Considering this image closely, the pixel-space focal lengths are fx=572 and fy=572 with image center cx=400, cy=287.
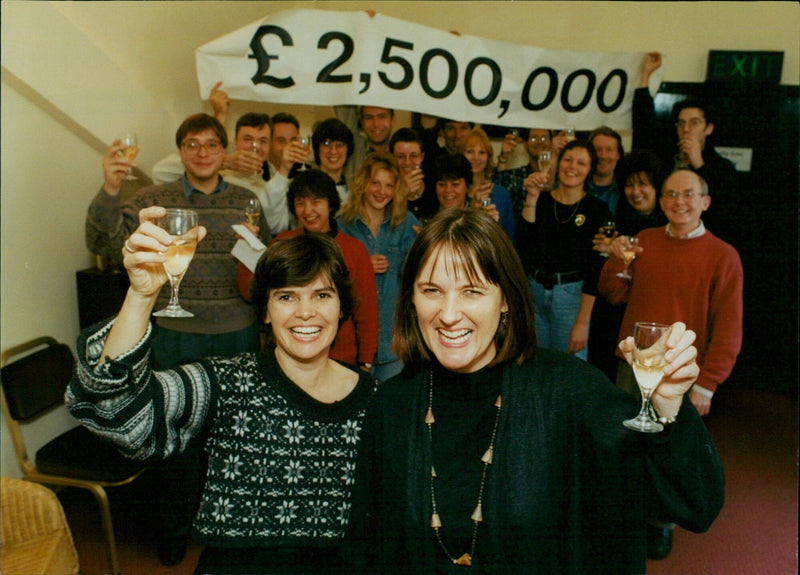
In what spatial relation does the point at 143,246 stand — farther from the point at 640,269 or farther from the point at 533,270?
the point at 533,270

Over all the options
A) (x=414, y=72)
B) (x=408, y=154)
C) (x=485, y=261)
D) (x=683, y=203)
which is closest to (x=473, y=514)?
(x=485, y=261)

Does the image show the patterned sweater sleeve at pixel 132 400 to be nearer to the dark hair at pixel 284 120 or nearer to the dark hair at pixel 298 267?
the dark hair at pixel 298 267

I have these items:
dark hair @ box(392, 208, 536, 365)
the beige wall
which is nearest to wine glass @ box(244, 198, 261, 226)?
the beige wall

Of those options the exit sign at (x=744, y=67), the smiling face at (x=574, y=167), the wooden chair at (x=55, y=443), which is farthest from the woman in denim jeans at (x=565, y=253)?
the exit sign at (x=744, y=67)

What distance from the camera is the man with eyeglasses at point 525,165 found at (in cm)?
256

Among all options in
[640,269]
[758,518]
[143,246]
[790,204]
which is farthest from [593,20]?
[143,246]

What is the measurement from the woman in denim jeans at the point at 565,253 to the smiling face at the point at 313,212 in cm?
80

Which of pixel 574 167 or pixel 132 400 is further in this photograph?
pixel 574 167

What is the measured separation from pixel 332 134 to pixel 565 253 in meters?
1.28

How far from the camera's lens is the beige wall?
1886mm

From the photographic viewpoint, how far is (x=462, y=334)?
1.21m

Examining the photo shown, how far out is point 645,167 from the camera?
200 centimetres

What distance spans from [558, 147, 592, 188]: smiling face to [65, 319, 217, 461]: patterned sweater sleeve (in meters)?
1.64

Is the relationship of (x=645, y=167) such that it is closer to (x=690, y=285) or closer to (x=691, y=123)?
(x=691, y=123)
